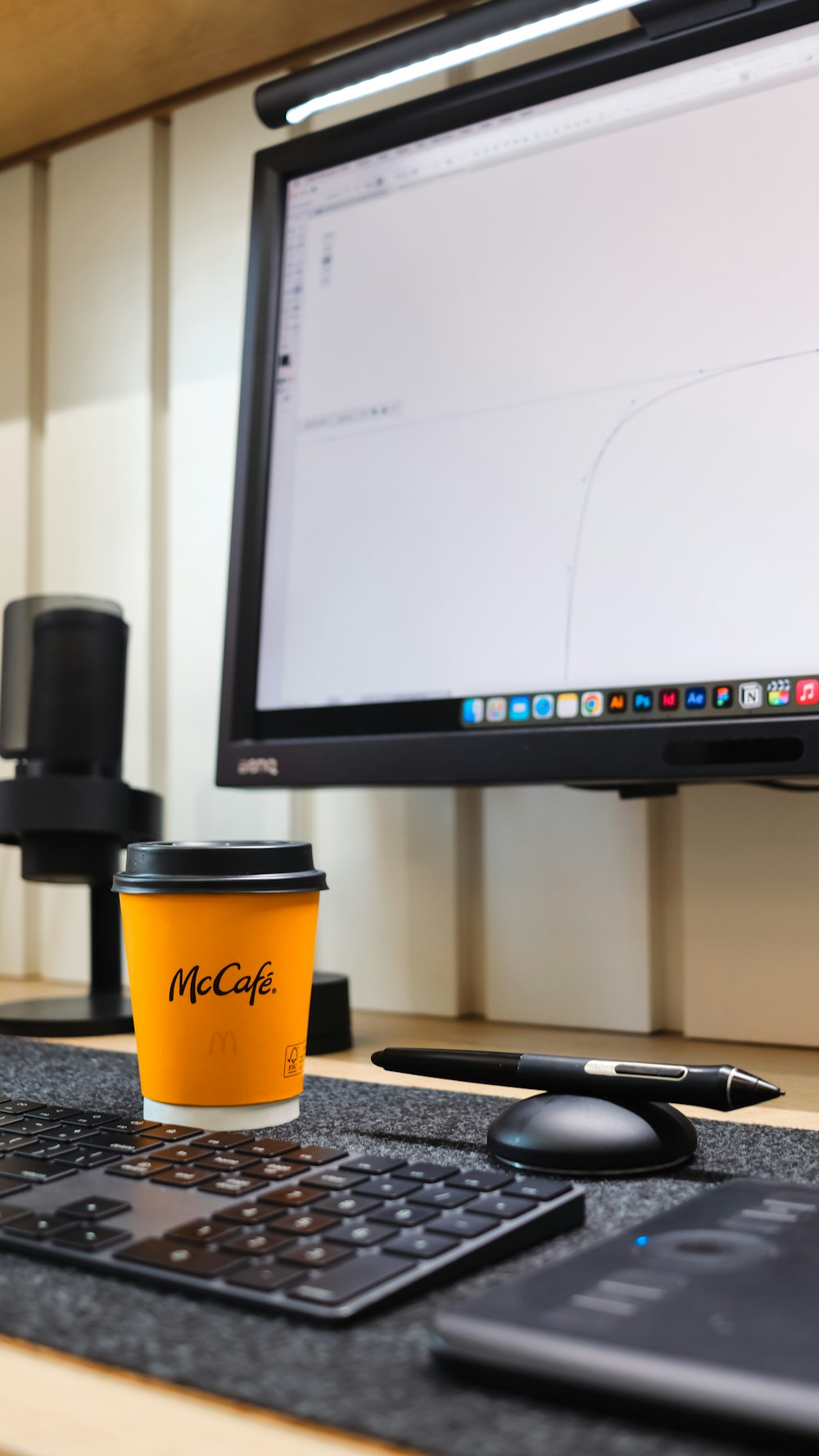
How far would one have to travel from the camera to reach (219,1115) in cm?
50

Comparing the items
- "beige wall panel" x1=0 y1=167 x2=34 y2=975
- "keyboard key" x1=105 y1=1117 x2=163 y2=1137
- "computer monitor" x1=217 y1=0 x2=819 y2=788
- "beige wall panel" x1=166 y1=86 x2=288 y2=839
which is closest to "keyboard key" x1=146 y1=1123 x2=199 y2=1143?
"keyboard key" x1=105 y1=1117 x2=163 y2=1137

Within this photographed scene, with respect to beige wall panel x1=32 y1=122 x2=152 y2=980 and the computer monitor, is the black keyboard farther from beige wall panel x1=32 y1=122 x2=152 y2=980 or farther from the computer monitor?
beige wall panel x1=32 y1=122 x2=152 y2=980

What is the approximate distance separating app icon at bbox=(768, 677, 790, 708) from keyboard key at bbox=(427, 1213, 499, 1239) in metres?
0.36

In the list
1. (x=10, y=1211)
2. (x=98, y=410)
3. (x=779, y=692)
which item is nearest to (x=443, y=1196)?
(x=10, y=1211)

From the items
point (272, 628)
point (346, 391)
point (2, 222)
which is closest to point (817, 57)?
point (346, 391)

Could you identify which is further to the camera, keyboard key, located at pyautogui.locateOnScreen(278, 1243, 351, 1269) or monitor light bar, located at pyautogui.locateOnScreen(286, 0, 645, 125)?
monitor light bar, located at pyautogui.locateOnScreen(286, 0, 645, 125)

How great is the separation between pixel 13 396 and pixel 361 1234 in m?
1.04

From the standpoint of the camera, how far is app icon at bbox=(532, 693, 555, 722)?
71 centimetres

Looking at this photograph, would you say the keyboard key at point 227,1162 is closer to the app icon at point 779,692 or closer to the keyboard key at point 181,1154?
the keyboard key at point 181,1154

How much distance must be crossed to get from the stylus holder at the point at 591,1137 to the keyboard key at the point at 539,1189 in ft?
0.17

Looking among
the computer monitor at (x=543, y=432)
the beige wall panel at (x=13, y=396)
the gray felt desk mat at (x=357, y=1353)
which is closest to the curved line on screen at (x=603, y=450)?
the computer monitor at (x=543, y=432)

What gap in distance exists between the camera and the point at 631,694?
682mm

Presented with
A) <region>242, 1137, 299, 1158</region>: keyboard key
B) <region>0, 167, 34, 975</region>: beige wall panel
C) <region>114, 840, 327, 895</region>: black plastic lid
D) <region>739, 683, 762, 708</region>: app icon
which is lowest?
<region>242, 1137, 299, 1158</region>: keyboard key

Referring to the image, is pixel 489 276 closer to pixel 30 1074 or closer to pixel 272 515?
pixel 272 515
